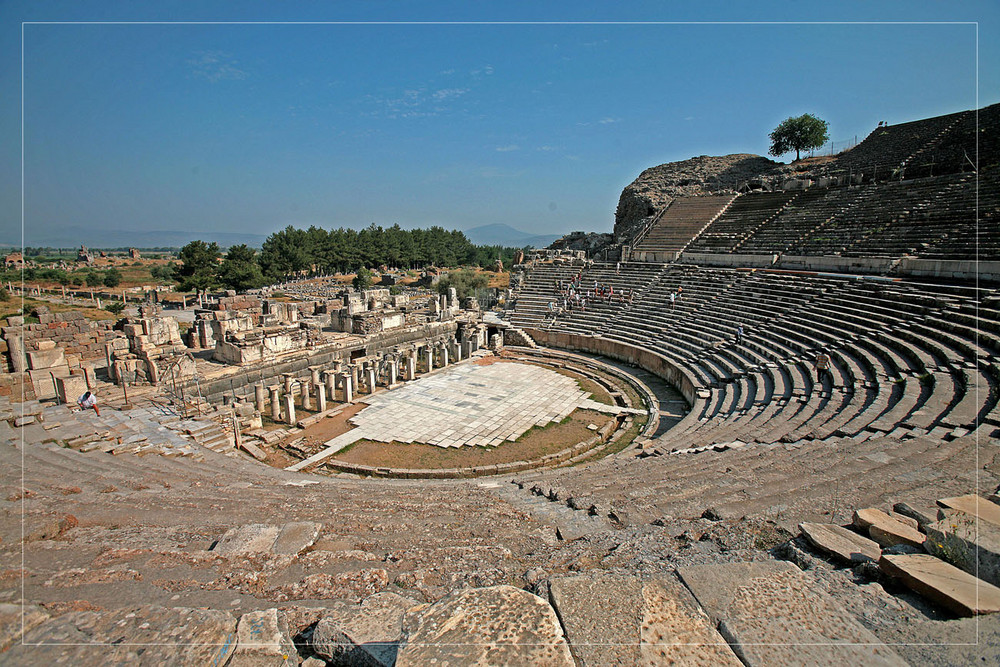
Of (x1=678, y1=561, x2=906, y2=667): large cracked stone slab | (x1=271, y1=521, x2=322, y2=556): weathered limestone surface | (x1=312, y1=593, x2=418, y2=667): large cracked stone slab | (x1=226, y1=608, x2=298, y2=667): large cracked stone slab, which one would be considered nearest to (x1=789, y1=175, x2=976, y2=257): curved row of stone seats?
(x1=678, y1=561, x2=906, y2=667): large cracked stone slab

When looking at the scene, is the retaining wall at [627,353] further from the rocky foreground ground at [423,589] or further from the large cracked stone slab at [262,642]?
the large cracked stone slab at [262,642]

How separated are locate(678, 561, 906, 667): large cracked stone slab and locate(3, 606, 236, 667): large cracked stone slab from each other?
2.74 metres

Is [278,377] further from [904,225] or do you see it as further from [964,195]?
[964,195]

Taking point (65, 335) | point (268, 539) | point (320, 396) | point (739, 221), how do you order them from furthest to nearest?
point (739, 221)
point (65, 335)
point (320, 396)
point (268, 539)

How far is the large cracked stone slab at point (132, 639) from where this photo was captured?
239cm

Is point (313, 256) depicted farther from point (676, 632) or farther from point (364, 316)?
point (676, 632)

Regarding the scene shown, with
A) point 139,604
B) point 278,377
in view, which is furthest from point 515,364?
point 139,604

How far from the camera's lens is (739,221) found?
27422 mm

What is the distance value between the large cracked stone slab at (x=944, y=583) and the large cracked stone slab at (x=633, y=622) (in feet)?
4.65

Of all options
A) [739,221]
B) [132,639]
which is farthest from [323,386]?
[739,221]

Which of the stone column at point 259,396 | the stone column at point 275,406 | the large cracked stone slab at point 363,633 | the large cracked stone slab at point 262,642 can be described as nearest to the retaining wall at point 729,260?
the stone column at point 275,406

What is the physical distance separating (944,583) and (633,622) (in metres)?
1.97

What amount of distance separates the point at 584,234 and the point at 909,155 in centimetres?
2410

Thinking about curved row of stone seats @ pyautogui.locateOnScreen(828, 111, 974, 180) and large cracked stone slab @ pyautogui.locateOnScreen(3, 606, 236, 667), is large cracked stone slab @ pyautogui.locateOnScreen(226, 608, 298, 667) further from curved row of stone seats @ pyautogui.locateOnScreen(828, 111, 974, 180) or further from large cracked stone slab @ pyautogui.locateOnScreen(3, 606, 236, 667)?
curved row of stone seats @ pyautogui.locateOnScreen(828, 111, 974, 180)
